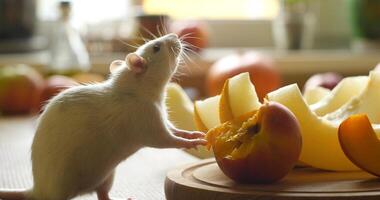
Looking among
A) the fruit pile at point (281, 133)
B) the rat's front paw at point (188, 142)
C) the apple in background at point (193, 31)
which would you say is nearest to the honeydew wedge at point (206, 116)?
the fruit pile at point (281, 133)

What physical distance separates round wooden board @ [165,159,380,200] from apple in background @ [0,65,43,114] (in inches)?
48.3

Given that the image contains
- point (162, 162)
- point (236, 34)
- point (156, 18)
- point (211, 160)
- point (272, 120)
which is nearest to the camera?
point (272, 120)

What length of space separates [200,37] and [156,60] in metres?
1.38

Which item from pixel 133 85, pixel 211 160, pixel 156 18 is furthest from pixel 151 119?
pixel 156 18

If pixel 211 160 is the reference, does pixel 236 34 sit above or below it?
below

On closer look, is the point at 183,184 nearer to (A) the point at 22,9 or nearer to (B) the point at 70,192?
(B) the point at 70,192

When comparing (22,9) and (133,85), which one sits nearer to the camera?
(133,85)

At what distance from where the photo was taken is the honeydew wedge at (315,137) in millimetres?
771

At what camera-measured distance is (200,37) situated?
2113 millimetres

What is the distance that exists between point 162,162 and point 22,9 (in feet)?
4.20

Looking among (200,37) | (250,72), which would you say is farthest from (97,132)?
(200,37)

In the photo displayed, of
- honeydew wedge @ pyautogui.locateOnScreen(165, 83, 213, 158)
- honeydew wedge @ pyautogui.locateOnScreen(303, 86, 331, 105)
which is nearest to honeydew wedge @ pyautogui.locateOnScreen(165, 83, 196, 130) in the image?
honeydew wedge @ pyautogui.locateOnScreen(165, 83, 213, 158)

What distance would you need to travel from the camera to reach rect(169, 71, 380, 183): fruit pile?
675mm

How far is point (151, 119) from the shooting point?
701mm
